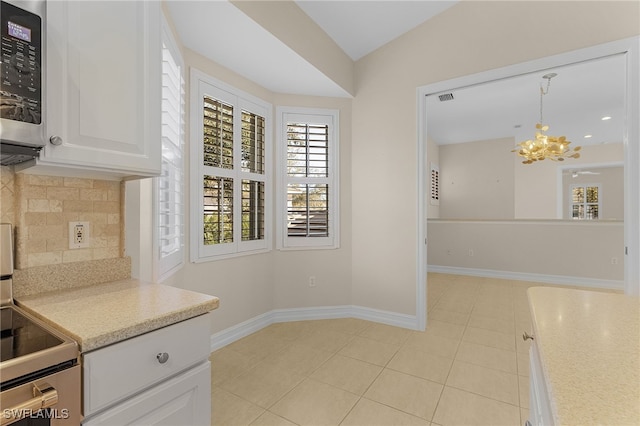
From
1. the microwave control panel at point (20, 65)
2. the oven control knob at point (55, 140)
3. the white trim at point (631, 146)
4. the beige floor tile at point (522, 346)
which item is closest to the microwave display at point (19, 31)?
the microwave control panel at point (20, 65)

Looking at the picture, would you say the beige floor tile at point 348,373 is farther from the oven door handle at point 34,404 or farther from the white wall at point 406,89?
the oven door handle at point 34,404

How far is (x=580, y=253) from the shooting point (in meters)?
4.76

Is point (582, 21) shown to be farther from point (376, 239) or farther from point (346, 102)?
point (376, 239)

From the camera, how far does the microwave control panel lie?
90 centimetres

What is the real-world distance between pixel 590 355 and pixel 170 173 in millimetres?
2190

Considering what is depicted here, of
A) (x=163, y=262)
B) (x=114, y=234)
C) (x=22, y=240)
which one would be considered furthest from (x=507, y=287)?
(x=22, y=240)

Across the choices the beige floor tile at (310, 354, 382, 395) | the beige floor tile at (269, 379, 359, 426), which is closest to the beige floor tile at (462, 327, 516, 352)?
the beige floor tile at (310, 354, 382, 395)

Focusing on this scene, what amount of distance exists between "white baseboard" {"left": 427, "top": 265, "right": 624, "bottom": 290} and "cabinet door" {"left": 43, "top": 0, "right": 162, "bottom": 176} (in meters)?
5.59

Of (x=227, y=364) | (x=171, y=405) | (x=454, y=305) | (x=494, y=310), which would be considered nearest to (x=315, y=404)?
(x=227, y=364)

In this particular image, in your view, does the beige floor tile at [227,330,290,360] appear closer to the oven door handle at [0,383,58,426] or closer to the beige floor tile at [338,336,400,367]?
the beige floor tile at [338,336,400,367]

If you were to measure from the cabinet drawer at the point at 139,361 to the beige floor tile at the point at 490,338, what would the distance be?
255cm

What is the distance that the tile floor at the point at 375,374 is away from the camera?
5.84 ft

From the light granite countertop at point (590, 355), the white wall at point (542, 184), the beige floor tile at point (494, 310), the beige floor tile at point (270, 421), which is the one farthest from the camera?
the white wall at point (542, 184)

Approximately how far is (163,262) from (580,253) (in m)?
5.77
